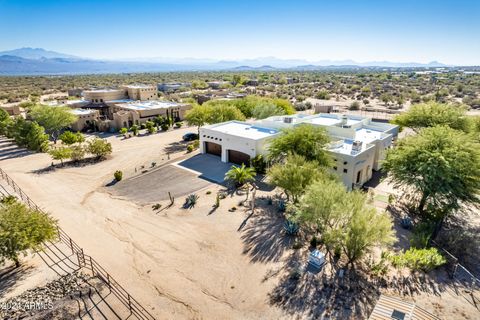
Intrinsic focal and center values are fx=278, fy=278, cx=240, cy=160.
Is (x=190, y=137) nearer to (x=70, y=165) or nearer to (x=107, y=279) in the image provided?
(x=70, y=165)

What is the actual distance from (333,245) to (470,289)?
848 centimetres

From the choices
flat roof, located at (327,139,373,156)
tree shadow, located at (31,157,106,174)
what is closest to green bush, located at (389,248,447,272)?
flat roof, located at (327,139,373,156)

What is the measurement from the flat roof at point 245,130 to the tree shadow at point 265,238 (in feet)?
47.5

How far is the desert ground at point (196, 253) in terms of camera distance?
53.3 feet

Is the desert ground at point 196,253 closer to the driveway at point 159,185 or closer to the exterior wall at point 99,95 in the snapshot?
the driveway at point 159,185

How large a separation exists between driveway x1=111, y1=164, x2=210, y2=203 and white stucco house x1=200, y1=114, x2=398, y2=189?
23.6 ft

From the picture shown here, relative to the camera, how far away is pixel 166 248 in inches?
856

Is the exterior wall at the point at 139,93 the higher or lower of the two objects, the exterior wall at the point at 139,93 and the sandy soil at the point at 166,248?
the higher

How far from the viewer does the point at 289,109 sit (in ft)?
200

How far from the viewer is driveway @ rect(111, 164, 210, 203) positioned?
31422 millimetres

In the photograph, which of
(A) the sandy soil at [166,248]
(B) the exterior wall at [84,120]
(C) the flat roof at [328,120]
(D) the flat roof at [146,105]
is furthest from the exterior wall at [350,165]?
(B) the exterior wall at [84,120]

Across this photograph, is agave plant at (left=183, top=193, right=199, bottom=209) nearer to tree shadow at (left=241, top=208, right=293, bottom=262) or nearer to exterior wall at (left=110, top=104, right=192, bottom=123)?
tree shadow at (left=241, top=208, right=293, bottom=262)

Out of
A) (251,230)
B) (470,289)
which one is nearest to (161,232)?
(251,230)

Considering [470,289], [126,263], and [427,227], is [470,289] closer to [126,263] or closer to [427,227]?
[427,227]
